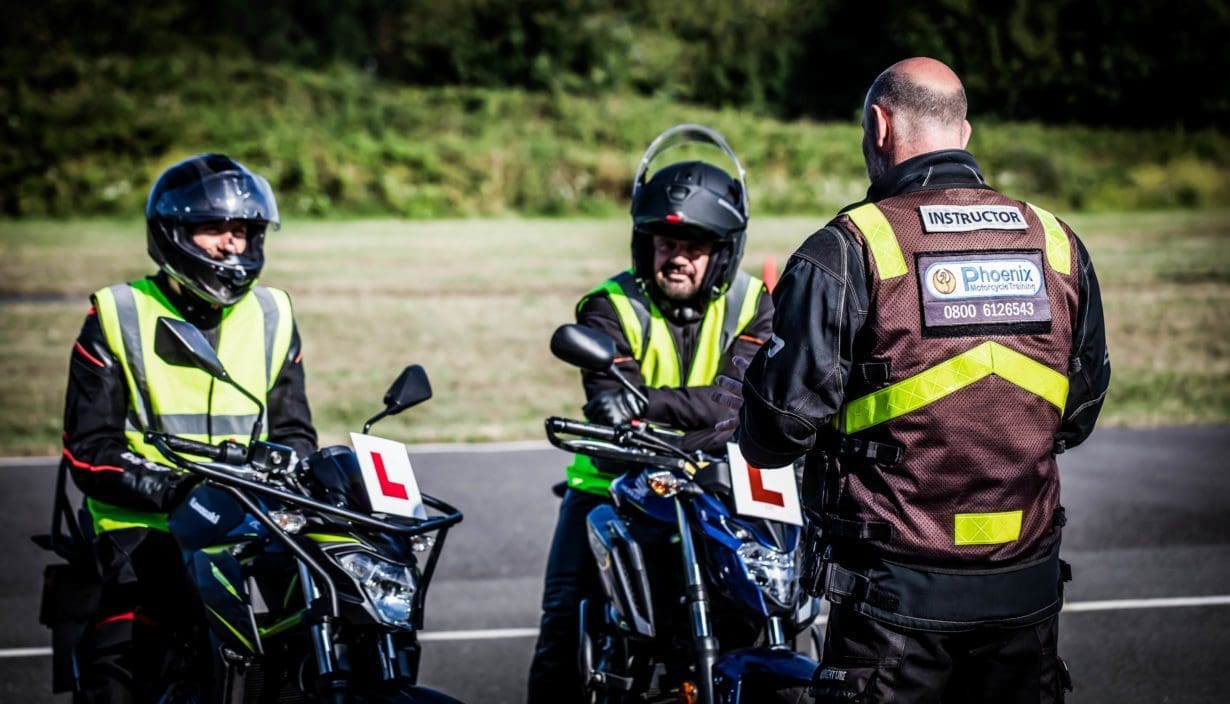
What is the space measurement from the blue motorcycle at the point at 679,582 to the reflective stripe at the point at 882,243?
1013mm

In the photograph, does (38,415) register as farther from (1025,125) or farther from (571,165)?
(571,165)

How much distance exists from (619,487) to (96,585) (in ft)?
5.63

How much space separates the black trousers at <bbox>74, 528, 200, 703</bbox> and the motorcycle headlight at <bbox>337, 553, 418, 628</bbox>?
851 millimetres

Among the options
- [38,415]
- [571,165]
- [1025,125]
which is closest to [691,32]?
[571,165]

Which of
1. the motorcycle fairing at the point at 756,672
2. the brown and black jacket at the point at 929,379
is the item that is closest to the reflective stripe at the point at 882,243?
the brown and black jacket at the point at 929,379

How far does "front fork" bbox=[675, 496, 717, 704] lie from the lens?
360 cm

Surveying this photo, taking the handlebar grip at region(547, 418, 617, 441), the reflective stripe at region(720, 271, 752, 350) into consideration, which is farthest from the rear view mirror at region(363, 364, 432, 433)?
the reflective stripe at region(720, 271, 752, 350)

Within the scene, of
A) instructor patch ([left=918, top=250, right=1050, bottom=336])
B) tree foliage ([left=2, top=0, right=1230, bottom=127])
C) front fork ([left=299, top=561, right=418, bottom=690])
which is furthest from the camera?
tree foliage ([left=2, top=0, right=1230, bottom=127])

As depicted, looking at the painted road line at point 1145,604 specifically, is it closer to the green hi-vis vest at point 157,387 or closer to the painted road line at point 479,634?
the painted road line at point 479,634

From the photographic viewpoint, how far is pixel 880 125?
318 centimetres

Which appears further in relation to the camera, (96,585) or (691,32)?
(691,32)

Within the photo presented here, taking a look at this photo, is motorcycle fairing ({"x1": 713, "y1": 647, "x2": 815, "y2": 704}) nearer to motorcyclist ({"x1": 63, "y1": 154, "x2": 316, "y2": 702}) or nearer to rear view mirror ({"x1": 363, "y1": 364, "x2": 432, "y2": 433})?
rear view mirror ({"x1": 363, "y1": 364, "x2": 432, "y2": 433})

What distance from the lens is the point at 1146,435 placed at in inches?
427

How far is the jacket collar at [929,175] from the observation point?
309 cm
